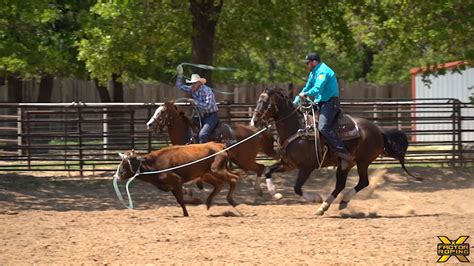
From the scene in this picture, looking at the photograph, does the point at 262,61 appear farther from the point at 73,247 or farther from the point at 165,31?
the point at 73,247

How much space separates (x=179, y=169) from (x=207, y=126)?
204 centimetres

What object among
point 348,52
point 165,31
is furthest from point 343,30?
point 165,31

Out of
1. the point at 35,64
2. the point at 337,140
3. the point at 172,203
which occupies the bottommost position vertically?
the point at 172,203

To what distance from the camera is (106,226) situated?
1042 centimetres

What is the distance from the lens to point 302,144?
12.3 m

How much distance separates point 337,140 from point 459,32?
6535 millimetres

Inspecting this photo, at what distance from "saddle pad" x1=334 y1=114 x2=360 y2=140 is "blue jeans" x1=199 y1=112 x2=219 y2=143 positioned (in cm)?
246

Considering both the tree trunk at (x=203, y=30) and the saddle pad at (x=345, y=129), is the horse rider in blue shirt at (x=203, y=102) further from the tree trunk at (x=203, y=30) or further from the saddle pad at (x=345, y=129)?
the tree trunk at (x=203, y=30)

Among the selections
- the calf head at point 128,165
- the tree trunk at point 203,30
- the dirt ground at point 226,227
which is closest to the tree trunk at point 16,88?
Result: the tree trunk at point 203,30

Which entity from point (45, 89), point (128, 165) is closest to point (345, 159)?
point (128, 165)

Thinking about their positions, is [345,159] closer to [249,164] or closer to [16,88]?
[249,164]

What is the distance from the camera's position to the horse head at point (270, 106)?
40.6ft

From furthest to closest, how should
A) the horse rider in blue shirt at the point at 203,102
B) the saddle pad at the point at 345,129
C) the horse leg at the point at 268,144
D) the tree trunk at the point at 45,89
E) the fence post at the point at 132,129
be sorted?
the tree trunk at the point at 45,89
the fence post at the point at 132,129
the horse leg at the point at 268,144
the horse rider in blue shirt at the point at 203,102
the saddle pad at the point at 345,129

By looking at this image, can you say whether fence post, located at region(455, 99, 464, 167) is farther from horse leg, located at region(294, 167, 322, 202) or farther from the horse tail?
horse leg, located at region(294, 167, 322, 202)
